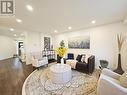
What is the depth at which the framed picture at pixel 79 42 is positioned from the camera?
580 centimetres

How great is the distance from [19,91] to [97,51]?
4.29 m

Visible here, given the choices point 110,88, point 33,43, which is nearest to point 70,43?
point 33,43

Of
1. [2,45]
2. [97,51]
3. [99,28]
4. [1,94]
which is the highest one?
[99,28]

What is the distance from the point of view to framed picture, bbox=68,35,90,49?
5797mm

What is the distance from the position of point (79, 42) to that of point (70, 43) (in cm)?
87

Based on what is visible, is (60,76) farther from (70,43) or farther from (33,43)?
(33,43)

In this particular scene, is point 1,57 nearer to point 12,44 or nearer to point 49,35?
point 12,44

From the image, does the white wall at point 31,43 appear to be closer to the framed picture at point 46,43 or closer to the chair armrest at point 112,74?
the framed picture at point 46,43

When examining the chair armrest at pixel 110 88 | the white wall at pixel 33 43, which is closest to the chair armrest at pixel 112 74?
the chair armrest at pixel 110 88

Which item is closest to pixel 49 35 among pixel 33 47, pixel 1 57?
pixel 33 47

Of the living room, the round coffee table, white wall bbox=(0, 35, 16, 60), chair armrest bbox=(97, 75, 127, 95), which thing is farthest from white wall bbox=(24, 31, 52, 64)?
chair armrest bbox=(97, 75, 127, 95)

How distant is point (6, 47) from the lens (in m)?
9.89

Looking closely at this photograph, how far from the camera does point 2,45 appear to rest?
9.27 m

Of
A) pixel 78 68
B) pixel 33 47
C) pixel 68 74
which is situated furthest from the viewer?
pixel 33 47
